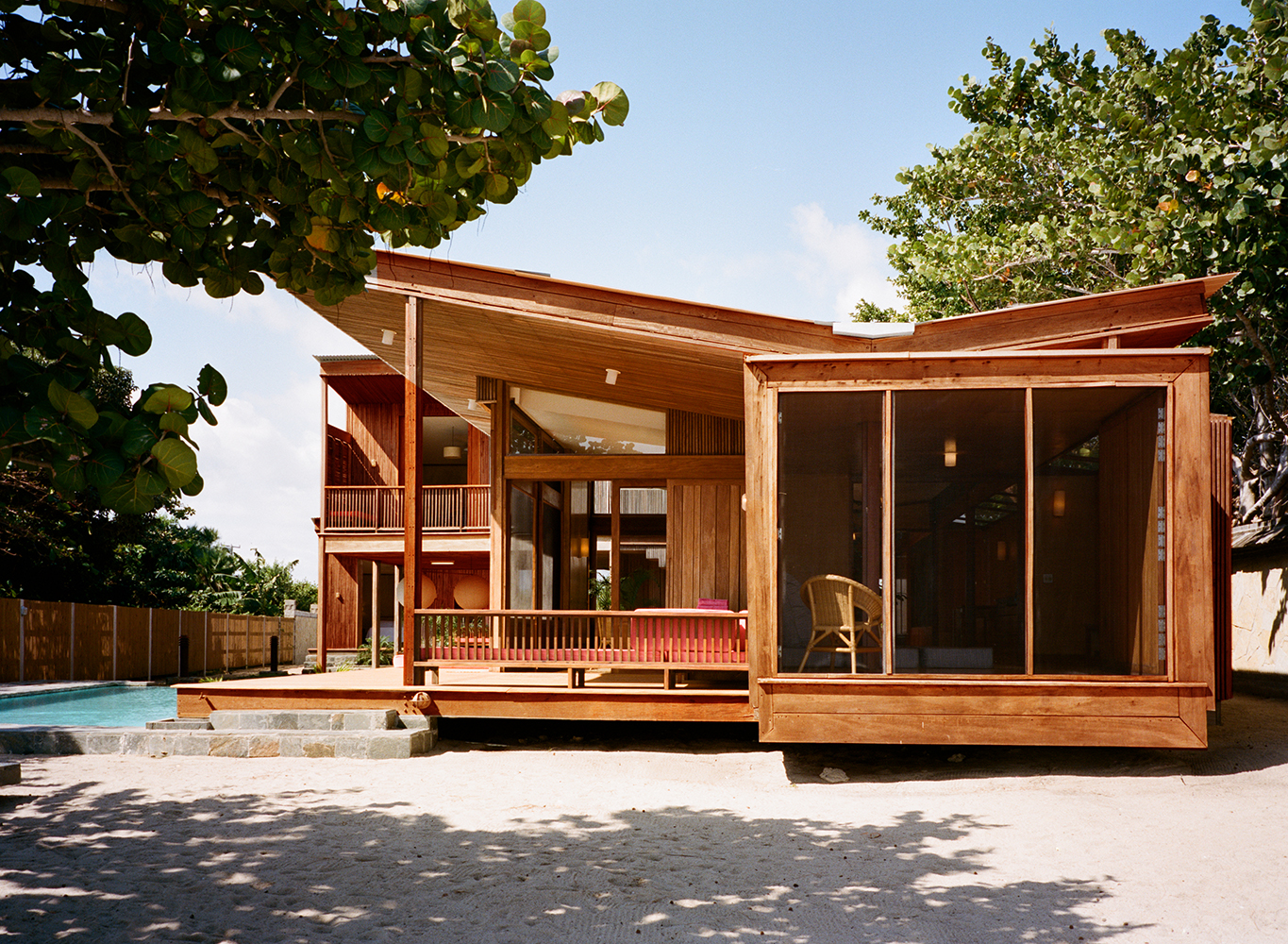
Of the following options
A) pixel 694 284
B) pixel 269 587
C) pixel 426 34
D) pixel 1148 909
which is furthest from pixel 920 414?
pixel 694 284

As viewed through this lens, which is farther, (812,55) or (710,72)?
(812,55)

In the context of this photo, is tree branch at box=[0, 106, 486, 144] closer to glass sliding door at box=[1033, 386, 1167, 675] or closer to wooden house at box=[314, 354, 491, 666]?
glass sliding door at box=[1033, 386, 1167, 675]

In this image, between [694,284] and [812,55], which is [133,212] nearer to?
[812,55]

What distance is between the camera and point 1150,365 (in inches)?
276

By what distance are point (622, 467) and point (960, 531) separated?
547 centimetres

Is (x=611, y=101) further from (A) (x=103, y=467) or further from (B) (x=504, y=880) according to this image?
(B) (x=504, y=880)

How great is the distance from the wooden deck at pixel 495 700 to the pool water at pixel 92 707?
2.75 metres

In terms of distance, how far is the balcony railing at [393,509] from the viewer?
58.0 feet

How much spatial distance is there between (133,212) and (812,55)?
11.6m

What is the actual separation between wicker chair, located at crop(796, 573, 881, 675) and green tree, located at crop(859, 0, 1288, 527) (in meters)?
5.64

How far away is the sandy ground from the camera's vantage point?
13.5ft

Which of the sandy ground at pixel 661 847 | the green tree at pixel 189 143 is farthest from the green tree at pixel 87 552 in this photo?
the green tree at pixel 189 143

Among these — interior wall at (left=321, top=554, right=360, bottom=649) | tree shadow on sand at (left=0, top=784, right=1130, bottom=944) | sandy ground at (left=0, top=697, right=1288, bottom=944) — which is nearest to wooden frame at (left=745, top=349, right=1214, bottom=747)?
sandy ground at (left=0, top=697, right=1288, bottom=944)

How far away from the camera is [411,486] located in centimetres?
910
